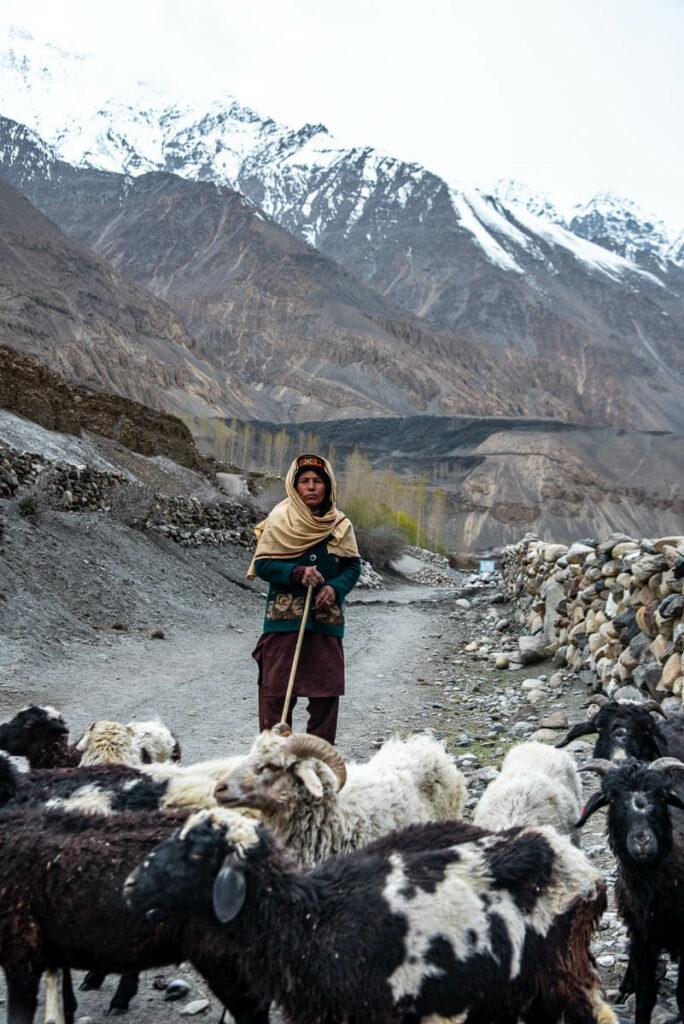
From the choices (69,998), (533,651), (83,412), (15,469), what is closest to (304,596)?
(69,998)

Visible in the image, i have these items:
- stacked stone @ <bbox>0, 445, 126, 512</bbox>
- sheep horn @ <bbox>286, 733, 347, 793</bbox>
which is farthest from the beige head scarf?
stacked stone @ <bbox>0, 445, 126, 512</bbox>

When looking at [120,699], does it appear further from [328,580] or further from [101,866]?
[101,866]

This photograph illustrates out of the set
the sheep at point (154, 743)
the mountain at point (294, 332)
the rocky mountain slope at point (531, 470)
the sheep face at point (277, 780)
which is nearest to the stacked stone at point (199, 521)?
the sheep at point (154, 743)

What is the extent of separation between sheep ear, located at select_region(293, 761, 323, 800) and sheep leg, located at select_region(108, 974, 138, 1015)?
1103mm

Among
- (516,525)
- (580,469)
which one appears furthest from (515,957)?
(580,469)

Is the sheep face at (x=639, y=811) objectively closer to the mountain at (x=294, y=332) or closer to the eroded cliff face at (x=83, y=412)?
the eroded cliff face at (x=83, y=412)

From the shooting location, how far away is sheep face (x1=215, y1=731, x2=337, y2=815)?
405 centimetres

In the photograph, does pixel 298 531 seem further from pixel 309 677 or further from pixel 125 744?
pixel 125 744

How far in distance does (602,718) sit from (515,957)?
2910 mm

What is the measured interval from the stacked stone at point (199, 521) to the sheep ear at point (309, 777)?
18400 millimetres

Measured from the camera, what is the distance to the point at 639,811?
3.96 m

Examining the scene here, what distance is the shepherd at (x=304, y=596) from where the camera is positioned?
5.57 meters

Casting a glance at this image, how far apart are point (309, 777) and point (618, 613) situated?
7.65m

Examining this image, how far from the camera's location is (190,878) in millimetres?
3037
